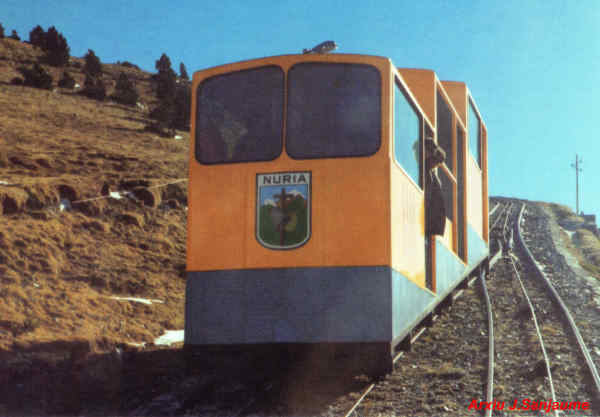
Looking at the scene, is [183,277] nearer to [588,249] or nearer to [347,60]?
[347,60]

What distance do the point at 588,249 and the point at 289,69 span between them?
23049 mm

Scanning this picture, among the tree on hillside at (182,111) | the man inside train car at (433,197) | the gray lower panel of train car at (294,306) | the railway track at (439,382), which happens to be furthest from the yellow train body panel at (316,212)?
the tree on hillside at (182,111)

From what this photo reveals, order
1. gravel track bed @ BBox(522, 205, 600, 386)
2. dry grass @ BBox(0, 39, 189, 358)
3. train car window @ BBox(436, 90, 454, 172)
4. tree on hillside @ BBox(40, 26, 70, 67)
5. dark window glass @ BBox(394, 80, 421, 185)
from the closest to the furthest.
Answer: dark window glass @ BBox(394, 80, 421, 185)
dry grass @ BBox(0, 39, 189, 358)
gravel track bed @ BBox(522, 205, 600, 386)
train car window @ BBox(436, 90, 454, 172)
tree on hillside @ BBox(40, 26, 70, 67)

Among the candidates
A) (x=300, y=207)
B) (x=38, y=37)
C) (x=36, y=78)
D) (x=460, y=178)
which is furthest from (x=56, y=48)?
(x=300, y=207)

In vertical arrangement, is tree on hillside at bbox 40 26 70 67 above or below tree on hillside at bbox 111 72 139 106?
above

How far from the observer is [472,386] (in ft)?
22.4

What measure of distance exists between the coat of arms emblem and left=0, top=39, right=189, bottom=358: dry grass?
325 cm

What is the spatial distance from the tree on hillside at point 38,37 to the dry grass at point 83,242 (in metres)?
32.9

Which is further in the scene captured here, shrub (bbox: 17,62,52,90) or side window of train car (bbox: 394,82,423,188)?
shrub (bbox: 17,62,52,90)

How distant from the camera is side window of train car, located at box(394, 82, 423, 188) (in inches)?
266

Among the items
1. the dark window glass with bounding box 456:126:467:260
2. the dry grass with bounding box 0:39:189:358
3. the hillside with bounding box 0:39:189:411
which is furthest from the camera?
the dark window glass with bounding box 456:126:467:260

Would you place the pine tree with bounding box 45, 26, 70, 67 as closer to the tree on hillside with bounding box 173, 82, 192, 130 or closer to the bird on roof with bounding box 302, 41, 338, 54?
the tree on hillside with bounding box 173, 82, 192, 130

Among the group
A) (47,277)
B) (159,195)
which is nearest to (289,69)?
(47,277)

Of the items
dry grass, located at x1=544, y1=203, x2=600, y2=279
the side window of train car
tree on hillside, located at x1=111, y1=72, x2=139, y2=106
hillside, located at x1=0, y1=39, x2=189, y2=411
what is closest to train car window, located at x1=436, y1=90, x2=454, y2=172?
the side window of train car
